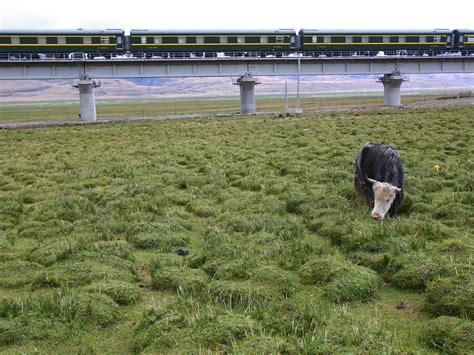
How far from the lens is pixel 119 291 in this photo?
6.38 metres

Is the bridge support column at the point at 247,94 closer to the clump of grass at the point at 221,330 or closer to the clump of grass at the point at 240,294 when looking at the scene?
the clump of grass at the point at 240,294

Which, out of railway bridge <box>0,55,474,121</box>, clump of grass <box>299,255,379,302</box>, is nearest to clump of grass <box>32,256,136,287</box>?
clump of grass <box>299,255,379,302</box>

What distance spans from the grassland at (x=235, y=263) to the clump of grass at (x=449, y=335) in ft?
0.05

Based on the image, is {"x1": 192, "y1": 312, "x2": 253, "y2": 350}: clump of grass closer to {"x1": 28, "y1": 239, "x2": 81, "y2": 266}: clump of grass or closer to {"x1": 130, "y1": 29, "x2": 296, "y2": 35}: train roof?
{"x1": 28, "y1": 239, "x2": 81, "y2": 266}: clump of grass

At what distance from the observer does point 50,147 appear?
1002 inches

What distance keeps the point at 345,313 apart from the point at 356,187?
19.6ft

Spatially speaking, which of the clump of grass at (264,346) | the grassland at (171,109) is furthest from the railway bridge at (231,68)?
the clump of grass at (264,346)

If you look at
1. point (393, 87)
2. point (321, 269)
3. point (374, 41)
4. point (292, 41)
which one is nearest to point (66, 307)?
point (321, 269)

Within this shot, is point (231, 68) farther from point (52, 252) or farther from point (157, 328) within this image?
point (157, 328)

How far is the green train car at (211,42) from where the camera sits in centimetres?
5950

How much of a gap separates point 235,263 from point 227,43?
57880 millimetres

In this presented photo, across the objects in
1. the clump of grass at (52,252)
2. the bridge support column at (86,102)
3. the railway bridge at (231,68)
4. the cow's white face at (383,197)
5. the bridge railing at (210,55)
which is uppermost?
the bridge railing at (210,55)

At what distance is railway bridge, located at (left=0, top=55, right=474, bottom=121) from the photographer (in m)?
57.9

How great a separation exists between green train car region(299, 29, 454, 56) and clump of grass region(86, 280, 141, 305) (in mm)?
62159
